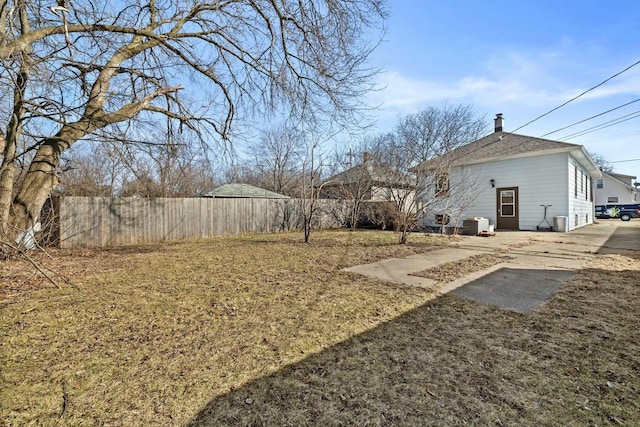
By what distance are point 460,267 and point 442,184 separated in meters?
4.06

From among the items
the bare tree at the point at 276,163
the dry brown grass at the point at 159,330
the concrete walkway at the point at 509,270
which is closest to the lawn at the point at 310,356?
the dry brown grass at the point at 159,330

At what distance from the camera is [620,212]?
942 inches

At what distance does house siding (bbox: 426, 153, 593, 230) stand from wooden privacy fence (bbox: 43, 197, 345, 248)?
6.86 metres

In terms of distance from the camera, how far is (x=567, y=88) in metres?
Result: 10.5

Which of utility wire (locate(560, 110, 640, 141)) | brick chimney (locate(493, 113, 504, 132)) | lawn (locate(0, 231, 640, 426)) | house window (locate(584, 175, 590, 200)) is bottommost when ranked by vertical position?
→ lawn (locate(0, 231, 640, 426))

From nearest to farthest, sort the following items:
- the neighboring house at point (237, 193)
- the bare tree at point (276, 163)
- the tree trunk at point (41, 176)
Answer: the tree trunk at point (41, 176)
the neighboring house at point (237, 193)
the bare tree at point (276, 163)

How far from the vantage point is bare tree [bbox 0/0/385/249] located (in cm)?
500

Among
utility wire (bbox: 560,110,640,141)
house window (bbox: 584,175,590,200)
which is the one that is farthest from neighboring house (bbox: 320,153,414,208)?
house window (bbox: 584,175,590,200)

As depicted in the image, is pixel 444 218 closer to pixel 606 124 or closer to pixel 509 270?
pixel 509 270

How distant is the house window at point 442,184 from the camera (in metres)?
Result: 8.43

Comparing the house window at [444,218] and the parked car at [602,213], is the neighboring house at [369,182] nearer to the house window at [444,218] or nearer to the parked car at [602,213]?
the house window at [444,218]

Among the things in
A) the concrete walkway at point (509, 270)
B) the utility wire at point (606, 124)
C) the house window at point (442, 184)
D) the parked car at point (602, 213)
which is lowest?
the concrete walkway at point (509, 270)

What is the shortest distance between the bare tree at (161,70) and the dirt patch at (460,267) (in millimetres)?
3750

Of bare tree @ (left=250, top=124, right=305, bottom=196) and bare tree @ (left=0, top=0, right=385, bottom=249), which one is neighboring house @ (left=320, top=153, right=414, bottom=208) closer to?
bare tree @ (left=0, top=0, right=385, bottom=249)
